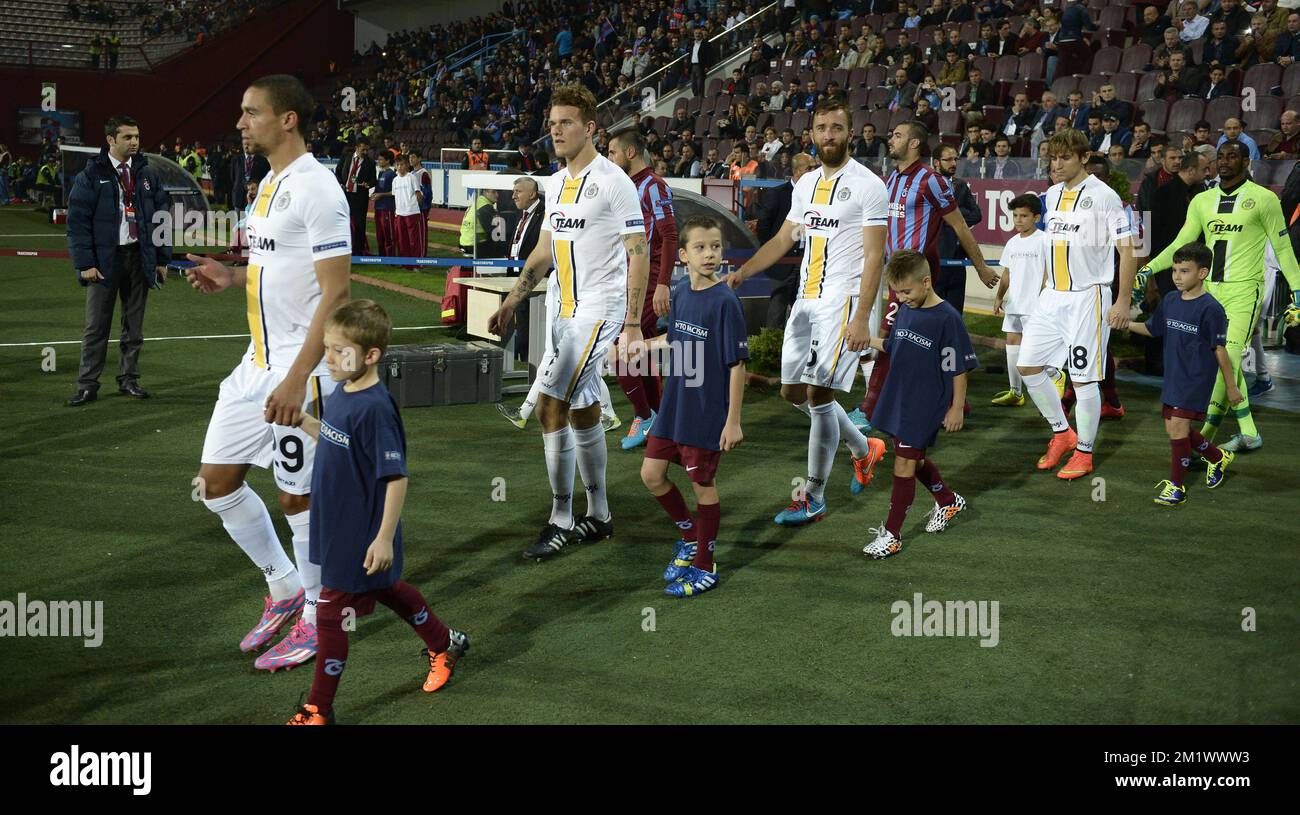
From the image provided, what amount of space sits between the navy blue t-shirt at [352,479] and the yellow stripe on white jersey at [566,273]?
211 cm

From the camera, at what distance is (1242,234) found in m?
8.44

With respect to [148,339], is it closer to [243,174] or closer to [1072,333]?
[1072,333]

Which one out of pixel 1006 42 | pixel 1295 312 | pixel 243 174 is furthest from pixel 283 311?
pixel 243 174

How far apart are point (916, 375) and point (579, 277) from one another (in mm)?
1781

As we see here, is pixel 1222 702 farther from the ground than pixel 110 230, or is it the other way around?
pixel 110 230

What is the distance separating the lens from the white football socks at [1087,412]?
8008 millimetres

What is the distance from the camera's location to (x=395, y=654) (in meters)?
4.94

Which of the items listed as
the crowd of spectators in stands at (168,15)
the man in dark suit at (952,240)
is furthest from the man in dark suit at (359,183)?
the crowd of spectators in stands at (168,15)

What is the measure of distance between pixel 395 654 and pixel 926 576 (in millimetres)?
2587

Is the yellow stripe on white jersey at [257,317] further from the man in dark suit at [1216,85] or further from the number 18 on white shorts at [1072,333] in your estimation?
the man in dark suit at [1216,85]

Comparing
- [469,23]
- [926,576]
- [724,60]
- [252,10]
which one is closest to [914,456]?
[926,576]

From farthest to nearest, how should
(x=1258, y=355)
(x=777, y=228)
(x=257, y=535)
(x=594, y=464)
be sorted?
(x=777, y=228) < (x=1258, y=355) < (x=594, y=464) < (x=257, y=535)

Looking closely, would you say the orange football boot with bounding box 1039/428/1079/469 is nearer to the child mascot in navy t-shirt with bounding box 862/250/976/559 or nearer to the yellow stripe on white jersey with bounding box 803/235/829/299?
the child mascot in navy t-shirt with bounding box 862/250/976/559

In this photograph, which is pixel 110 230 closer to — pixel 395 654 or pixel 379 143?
pixel 395 654
